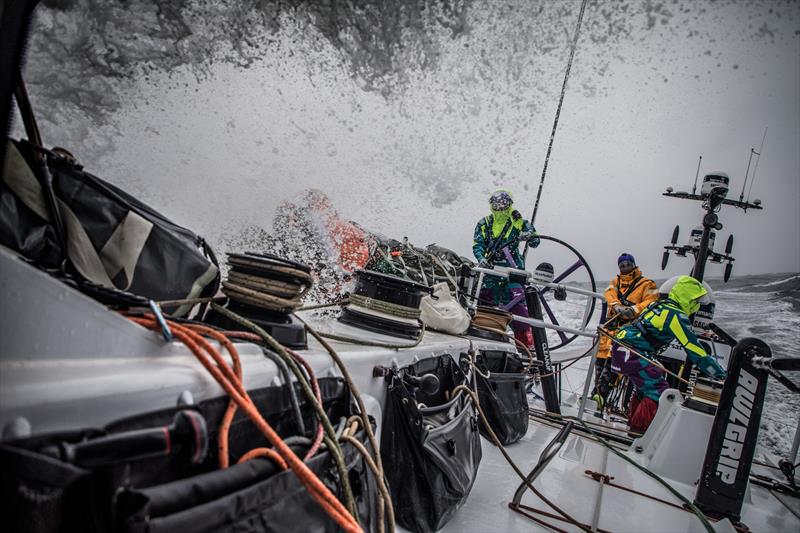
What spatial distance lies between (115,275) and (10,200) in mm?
282

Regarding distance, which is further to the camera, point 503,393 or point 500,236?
point 500,236

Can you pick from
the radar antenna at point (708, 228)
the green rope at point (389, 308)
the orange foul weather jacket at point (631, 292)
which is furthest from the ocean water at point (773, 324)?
the green rope at point (389, 308)

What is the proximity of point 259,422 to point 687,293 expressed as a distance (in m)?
4.37

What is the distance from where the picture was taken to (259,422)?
0.73 meters

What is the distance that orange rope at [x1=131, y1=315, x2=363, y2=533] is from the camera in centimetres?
73

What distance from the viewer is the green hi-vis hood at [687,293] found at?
13.3 feet

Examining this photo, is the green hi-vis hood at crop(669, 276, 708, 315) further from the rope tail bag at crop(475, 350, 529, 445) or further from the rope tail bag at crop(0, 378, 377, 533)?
the rope tail bag at crop(0, 378, 377, 533)

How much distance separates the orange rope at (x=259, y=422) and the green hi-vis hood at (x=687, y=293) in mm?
4221

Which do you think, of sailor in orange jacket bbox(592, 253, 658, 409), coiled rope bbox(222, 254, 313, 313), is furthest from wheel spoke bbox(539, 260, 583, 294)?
coiled rope bbox(222, 254, 313, 313)

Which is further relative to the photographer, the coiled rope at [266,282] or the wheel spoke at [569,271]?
the wheel spoke at [569,271]

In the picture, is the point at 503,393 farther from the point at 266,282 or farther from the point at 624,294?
the point at 624,294

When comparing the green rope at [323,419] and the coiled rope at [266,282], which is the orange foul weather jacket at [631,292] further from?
the green rope at [323,419]

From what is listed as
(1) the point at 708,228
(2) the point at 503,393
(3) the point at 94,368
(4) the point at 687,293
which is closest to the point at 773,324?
(1) the point at 708,228

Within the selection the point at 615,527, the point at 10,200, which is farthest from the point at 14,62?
the point at 615,527
